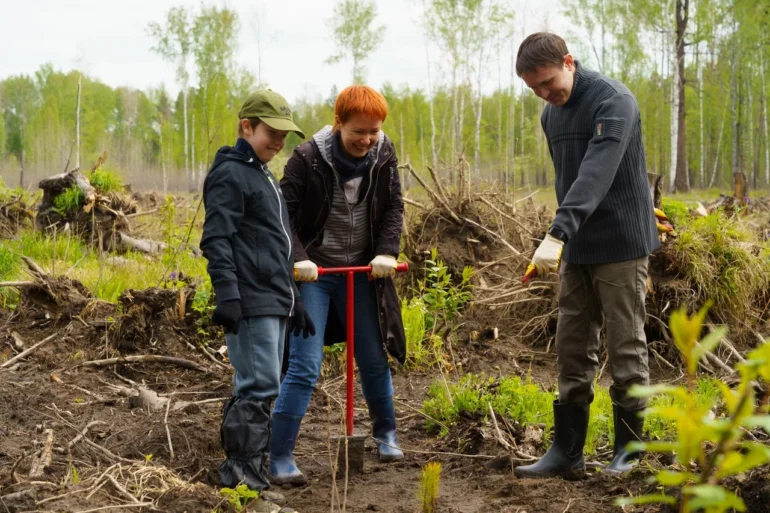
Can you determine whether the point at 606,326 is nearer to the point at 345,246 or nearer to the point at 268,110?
the point at 345,246

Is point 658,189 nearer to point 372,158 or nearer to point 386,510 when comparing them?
point 372,158

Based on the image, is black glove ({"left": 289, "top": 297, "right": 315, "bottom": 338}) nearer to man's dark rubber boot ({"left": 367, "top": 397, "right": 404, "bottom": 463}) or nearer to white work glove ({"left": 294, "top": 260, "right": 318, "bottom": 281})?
white work glove ({"left": 294, "top": 260, "right": 318, "bottom": 281})

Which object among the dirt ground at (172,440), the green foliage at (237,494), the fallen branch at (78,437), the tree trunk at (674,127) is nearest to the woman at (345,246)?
the dirt ground at (172,440)

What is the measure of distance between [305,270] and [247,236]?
0.39 metres

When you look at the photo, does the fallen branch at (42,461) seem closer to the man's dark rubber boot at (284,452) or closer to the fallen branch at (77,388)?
the man's dark rubber boot at (284,452)

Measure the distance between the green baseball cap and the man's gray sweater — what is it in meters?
1.19

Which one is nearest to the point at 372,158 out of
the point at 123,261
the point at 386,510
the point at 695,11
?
the point at 386,510

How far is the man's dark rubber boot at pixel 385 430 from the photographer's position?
418 centimetres

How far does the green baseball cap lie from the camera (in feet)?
11.4

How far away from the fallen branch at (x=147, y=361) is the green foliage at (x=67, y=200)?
169 inches

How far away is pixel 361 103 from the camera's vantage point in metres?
3.66

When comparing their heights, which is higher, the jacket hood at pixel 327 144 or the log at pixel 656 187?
the jacket hood at pixel 327 144

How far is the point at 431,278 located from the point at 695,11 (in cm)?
3131

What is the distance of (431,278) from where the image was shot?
7.20 m
